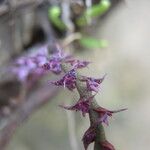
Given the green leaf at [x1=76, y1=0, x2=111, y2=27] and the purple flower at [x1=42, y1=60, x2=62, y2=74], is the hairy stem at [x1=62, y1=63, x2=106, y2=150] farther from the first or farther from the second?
the green leaf at [x1=76, y1=0, x2=111, y2=27]

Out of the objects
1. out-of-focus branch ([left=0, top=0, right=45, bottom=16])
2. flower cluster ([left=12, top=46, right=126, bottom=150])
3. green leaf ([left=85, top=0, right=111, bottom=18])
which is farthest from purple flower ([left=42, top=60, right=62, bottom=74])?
green leaf ([left=85, top=0, right=111, bottom=18])

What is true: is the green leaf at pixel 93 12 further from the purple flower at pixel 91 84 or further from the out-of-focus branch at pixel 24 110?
the purple flower at pixel 91 84

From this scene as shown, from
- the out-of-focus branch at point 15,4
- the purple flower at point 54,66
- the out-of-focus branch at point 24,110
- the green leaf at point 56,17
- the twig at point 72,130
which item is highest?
the purple flower at point 54,66

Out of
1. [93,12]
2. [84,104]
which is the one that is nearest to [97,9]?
[93,12]

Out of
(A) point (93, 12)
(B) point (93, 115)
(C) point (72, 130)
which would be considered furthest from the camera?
(A) point (93, 12)

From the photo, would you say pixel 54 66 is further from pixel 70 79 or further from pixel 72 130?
pixel 72 130

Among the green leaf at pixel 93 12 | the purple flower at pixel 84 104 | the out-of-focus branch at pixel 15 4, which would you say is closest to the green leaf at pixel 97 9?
the green leaf at pixel 93 12

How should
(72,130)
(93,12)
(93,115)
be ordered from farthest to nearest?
(93,12) → (72,130) → (93,115)
